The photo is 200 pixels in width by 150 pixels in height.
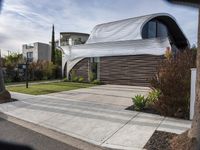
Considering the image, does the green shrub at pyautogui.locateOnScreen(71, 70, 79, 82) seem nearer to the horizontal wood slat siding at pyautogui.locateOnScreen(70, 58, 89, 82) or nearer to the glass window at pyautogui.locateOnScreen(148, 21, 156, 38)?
the horizontal wood slat siding at pyautogui.locateOnScreen(70, 58, 89, 82)

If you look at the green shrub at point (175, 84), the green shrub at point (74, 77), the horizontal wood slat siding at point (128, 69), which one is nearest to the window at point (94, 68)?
the horizontal wood slat siding at point (128, 69)

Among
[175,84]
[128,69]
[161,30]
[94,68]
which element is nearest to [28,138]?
[175,84]

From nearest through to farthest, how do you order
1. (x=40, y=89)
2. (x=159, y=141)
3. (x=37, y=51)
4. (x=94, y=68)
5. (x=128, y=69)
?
(x=159, y=141)
(x=40, y=89)
(x=128, y=69)
(x=94, y=68)
(x=37, y=51)

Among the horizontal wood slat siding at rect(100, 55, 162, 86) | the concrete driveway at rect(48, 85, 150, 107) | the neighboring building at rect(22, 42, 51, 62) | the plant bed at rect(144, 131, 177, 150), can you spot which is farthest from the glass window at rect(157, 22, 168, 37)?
the neighboring building at rect(22, 42, 51, 62)

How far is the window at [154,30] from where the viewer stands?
20648mm

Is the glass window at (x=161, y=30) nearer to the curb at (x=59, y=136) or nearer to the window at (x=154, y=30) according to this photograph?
the window at (x=154, y=30)

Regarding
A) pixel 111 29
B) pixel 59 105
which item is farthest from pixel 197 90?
pixel 111 29

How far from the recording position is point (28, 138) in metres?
5.41

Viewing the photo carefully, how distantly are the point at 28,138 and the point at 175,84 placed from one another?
4.71 m

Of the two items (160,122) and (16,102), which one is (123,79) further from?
(160,122)

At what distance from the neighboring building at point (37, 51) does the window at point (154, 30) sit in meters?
22.6

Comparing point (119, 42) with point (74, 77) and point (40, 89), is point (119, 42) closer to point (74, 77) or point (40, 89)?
point (74, 77)

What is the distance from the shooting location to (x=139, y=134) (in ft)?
18.2

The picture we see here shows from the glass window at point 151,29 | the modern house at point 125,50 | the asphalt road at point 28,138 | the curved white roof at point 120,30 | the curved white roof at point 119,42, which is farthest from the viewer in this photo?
the glass window at point 151,29
